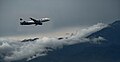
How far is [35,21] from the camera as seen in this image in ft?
637

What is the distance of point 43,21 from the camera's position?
651ft

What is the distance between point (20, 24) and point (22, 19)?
13.0ft

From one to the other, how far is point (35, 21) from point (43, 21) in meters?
5.65

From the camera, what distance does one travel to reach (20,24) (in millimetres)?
194875

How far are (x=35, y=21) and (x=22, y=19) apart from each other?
7813 millimetres

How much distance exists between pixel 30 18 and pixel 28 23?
10.5ft

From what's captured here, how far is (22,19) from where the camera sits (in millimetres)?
197750

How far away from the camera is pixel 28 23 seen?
7746 inches

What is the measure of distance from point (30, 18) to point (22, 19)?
4141 millimetres

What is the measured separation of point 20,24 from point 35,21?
307 inches

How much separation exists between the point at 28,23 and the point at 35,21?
460 cm

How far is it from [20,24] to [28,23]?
4.36 m
